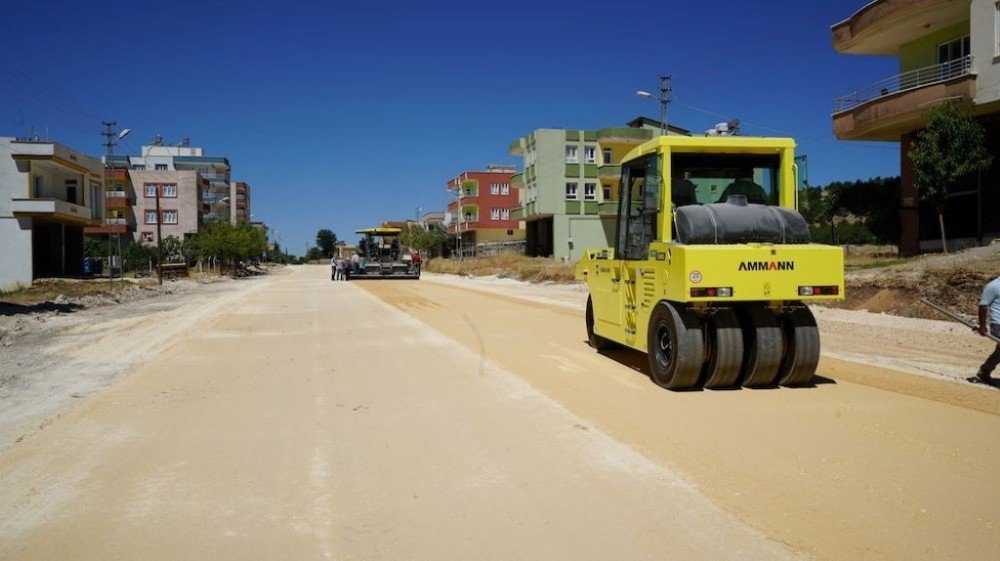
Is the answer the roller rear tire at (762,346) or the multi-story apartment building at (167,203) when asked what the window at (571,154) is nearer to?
the multi-story apartment building at (167,203)

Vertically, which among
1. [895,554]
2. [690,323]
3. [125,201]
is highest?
[125,201]

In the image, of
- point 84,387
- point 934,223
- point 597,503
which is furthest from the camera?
point 934,223

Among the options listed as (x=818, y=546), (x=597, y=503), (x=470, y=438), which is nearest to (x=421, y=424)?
(x=470, y=438)

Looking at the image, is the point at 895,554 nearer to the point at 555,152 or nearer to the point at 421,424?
the point at 421,424

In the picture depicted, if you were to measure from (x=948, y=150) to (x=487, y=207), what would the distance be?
233 feet

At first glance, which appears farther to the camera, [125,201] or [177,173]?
[177,173]

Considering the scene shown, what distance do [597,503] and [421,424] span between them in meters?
2.58

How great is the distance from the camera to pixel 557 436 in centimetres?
632

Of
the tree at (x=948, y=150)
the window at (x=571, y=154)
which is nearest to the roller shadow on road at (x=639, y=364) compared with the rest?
the tree at (x=948, y=150)

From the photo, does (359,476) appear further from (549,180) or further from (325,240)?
(325,240)

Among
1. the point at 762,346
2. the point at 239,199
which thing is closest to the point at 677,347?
the point at 762,346

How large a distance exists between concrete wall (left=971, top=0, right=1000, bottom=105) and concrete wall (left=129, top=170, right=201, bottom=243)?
8339 centimetres

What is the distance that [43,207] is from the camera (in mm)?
42500

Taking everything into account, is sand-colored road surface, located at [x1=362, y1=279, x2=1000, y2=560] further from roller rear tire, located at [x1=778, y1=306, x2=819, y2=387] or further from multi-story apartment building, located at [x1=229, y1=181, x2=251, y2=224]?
multi-story apartment building, located at [x1=229, y1=181, x2=251, y2=224]
